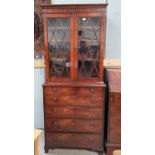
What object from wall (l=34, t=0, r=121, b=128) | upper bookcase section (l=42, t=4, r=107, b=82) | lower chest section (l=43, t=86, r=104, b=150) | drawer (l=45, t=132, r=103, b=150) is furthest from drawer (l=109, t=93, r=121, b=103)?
wall (l=34, t=0, r=121, b=128)

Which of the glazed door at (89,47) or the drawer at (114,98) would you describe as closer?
the drawer at (114,98)

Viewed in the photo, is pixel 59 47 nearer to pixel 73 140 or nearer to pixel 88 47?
pixel 88 47

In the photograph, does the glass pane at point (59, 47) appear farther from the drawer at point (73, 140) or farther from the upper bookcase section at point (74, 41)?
the drawer at point (73, 140)

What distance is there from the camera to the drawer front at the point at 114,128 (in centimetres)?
266

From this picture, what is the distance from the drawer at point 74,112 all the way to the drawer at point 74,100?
53 millimetres

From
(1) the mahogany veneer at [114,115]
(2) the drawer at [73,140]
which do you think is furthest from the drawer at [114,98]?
(2) the drawer at [73,140]

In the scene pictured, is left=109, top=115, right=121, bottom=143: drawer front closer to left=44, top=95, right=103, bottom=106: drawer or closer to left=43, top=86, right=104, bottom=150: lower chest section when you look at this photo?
left=43, top=86, right=104, bottom=150: lower chest section

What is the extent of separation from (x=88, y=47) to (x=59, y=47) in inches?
14.9

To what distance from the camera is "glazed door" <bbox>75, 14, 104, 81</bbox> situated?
2.74 m

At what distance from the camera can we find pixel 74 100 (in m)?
2.81
